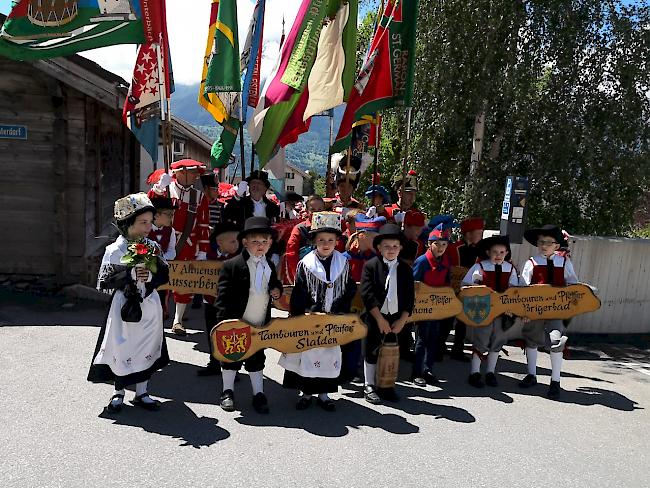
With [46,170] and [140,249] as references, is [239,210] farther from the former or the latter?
[46,170]

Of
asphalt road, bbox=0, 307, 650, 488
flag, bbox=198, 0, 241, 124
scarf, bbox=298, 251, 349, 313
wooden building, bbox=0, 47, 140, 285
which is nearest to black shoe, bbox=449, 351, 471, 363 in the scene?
asphalt road, bbox=0, 307, 650, 488

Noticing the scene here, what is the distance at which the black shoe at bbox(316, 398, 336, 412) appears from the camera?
16.3 feet

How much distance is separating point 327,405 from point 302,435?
1.98ft

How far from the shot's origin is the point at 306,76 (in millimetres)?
6648

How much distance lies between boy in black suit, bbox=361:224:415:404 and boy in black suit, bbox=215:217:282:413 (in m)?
0.93

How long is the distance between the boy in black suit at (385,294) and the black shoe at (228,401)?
1315 mm

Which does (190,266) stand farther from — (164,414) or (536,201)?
(536,201)

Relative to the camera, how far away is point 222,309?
4.69 m

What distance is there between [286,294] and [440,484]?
2.30m

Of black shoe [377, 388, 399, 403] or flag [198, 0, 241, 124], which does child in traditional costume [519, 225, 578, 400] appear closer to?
black shoe [377, 388, 399, 403]

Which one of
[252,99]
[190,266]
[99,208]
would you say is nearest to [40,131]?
[99,208]

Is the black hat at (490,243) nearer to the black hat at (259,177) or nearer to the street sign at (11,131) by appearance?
the black hat at (259,177)

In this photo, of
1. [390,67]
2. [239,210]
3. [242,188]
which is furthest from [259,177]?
[390,67]

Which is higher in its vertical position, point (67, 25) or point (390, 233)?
point (67, 25)
